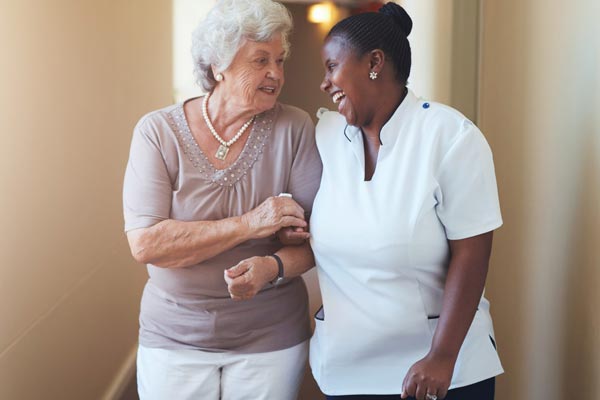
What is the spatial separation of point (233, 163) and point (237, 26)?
332 mm

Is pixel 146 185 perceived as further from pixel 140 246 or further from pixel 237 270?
pixel 237 270

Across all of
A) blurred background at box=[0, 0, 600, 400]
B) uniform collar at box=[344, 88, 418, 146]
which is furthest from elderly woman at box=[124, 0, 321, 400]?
blurred background at box=[0, 0, 600, 400]

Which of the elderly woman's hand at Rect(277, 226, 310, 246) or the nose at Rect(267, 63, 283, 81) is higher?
the nose at Rect(267, 63, 283, 81)

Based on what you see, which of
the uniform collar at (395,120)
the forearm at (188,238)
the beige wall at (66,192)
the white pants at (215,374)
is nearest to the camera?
the uniform collar at (395,120)

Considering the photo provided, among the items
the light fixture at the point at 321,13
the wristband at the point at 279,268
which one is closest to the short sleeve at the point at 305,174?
the wristband at the point at 279,268

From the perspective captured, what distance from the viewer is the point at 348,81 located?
5.01 ft

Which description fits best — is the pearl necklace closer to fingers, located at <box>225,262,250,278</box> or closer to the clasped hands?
the clasped hands

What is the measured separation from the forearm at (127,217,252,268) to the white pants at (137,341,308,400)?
0.88ft

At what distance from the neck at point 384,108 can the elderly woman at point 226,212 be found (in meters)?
0.21

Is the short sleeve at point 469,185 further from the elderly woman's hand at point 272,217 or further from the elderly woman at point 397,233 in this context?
the elderly woman's hand at point 272,217

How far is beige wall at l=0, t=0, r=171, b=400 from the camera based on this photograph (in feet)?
6.53

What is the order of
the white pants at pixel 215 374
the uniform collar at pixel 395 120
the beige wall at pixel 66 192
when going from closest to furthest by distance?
the uniform collar at pixel 395 120 → the white pants at pixel 215 374 → the beige wall at pixel 66 192

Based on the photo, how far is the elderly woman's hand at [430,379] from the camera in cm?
144

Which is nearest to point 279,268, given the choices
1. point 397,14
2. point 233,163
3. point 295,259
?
point 295,259
